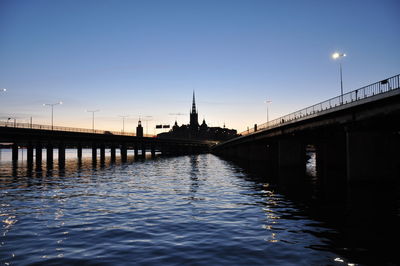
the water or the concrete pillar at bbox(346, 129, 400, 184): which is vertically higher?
the concrete pillar at bbox(346, 129, 400, 184)

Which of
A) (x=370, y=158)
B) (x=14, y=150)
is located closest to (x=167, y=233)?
(x=370, y=158)

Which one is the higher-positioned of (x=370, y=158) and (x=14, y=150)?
(x=14, y=150)

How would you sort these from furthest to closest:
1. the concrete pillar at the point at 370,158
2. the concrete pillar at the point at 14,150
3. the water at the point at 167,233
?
the concrete pillar at the point at 14,150, the concrete pillar at the point at 370,158, the water at the point at 167,233

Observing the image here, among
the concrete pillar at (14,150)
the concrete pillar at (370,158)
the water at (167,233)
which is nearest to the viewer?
the water at (167,233)

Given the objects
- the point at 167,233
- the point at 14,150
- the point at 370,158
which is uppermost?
the point at 14,150

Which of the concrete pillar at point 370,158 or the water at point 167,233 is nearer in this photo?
the water at point 167,233

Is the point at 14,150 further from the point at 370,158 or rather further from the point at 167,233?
the point at 167,233

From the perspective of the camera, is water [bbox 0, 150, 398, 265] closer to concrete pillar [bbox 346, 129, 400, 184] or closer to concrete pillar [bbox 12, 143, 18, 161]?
concrete pillar [bbox 346, 129, 400, 184]

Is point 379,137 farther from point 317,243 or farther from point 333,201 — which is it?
point 317,243

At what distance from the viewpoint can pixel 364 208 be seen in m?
20.9

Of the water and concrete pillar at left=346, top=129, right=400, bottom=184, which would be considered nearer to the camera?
the water

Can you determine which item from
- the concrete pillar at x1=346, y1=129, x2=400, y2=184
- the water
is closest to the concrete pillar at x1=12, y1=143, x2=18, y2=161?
the water

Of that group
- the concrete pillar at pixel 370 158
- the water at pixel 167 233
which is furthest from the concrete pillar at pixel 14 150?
the concrete pillar at pixel 370 158

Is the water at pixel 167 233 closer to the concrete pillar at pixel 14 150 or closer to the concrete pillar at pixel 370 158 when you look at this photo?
the concrete pillar at pixel 370 158
